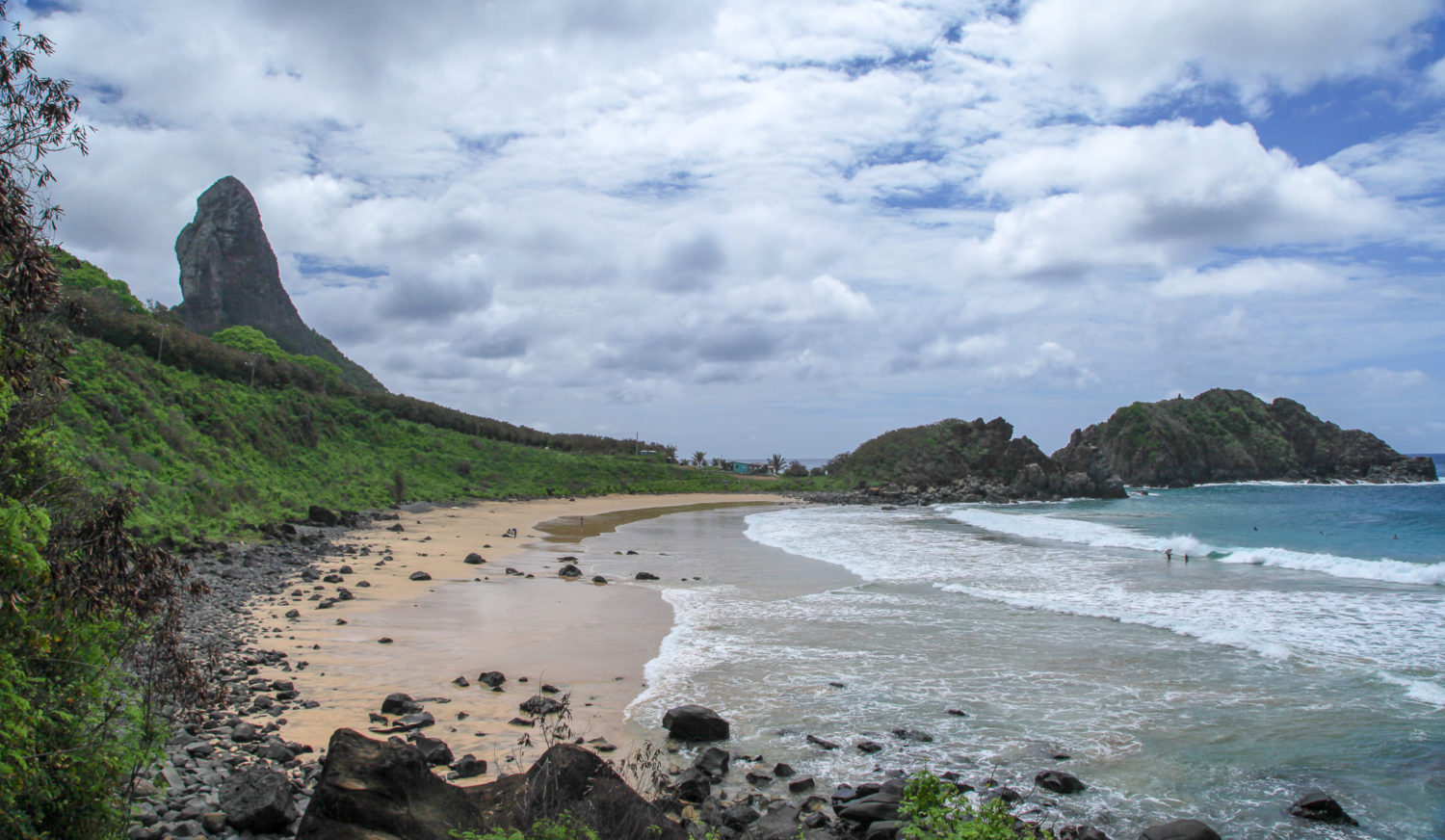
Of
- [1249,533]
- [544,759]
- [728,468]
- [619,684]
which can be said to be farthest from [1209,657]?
[728,468]

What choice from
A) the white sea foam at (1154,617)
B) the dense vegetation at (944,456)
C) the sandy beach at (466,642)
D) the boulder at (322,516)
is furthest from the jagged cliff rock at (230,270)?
the white sea foam at (1154,617)

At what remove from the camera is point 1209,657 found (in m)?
12.4

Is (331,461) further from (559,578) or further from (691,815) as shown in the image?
(691,815)

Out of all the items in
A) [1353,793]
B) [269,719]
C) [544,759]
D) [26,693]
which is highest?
[26,693]

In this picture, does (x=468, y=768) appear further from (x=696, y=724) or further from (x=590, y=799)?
(x=696, y=724)

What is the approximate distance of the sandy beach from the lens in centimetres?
831

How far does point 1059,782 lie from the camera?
731 centimetres

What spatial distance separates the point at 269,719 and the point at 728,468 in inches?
3476

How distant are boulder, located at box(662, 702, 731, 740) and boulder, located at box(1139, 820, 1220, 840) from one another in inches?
160

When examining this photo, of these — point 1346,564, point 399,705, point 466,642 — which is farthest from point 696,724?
point 1346,564

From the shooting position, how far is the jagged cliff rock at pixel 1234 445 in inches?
3588

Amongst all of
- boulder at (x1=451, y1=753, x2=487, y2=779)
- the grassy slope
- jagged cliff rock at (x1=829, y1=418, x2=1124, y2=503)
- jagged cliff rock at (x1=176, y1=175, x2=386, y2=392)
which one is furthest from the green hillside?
jagged cliff rock at (x1=176, y1=175, x2=386, y2=392)

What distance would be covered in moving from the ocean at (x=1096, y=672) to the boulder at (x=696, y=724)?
26cm

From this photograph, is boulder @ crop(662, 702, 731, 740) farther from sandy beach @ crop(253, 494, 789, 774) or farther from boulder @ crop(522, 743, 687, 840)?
boulder @ crop(522, 743, 687, 840)
